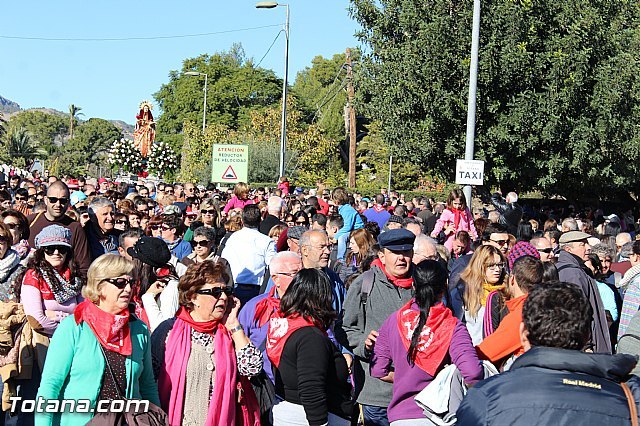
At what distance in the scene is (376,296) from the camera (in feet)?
19.9

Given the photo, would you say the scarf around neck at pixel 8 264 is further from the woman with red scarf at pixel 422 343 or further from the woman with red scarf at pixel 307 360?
the woman with red scarf at pixel 422 343

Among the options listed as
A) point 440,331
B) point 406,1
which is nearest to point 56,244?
point 440,331

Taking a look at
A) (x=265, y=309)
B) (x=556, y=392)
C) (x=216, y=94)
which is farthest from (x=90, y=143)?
(x=556, y=392)

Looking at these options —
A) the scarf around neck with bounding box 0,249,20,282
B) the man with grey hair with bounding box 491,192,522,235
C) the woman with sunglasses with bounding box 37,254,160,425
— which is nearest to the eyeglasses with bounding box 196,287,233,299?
the woman with sunglasses with bounding box 37,254,160,425

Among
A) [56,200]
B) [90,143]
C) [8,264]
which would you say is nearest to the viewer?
[8,264]

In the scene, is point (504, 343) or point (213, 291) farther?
point (504, 343)

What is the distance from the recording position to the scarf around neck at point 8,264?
6.69 m

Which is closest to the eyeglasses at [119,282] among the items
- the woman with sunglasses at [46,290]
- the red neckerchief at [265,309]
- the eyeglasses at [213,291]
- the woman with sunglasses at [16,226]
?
the eyeglasses at [213,291]

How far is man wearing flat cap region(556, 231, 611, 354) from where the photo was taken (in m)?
6.97

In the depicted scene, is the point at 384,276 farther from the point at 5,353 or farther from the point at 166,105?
the point at 166,105

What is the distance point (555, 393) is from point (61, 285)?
4154mm

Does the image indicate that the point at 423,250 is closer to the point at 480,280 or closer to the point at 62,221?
the point at 480,280

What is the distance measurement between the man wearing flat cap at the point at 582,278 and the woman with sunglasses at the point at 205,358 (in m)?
2.76

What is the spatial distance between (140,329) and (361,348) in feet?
6.18
